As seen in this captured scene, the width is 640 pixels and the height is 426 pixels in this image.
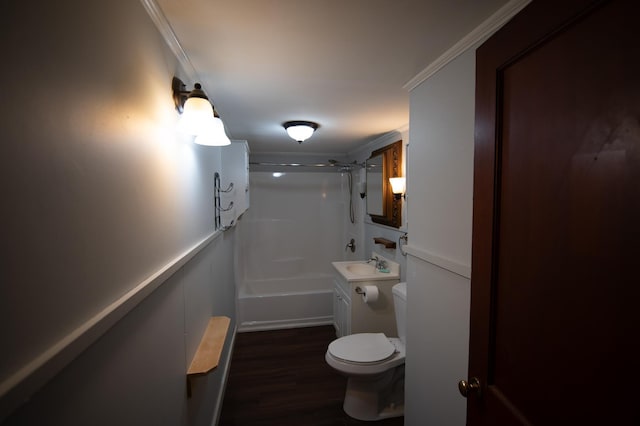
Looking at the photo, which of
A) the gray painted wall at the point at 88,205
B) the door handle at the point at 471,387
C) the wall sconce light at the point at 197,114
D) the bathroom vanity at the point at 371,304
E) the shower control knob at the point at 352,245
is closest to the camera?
the gray painted wall at the point at 88,205

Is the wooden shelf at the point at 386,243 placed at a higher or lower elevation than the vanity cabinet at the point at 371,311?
higher

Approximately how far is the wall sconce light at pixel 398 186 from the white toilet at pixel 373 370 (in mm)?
854

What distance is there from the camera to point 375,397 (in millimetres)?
2100

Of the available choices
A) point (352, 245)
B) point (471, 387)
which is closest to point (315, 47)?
point (471, 387)

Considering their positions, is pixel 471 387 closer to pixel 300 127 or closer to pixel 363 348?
pixel 363 348

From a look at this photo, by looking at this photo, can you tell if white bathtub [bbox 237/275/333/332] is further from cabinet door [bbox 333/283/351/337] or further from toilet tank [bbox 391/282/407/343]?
toilet tank [bbox 391/282/407/343]

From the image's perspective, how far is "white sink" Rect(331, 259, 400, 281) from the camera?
8.87 feet

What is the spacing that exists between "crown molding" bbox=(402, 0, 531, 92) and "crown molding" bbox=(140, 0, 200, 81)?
1166 millimetres

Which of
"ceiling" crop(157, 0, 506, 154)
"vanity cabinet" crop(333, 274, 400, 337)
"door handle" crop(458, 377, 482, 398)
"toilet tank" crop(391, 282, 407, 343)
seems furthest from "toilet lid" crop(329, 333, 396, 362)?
"ceiling" crop(157, 0, 506, 154)

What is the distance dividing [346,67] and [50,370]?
1.48 metres

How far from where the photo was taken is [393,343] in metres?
2.19

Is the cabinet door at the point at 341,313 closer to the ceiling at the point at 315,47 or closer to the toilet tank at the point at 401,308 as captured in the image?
the toilet tank at the point at 401,308

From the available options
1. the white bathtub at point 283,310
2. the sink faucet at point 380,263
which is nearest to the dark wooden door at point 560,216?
the sink faucet at point 380,263

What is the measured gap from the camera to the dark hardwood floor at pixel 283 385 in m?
2.08
